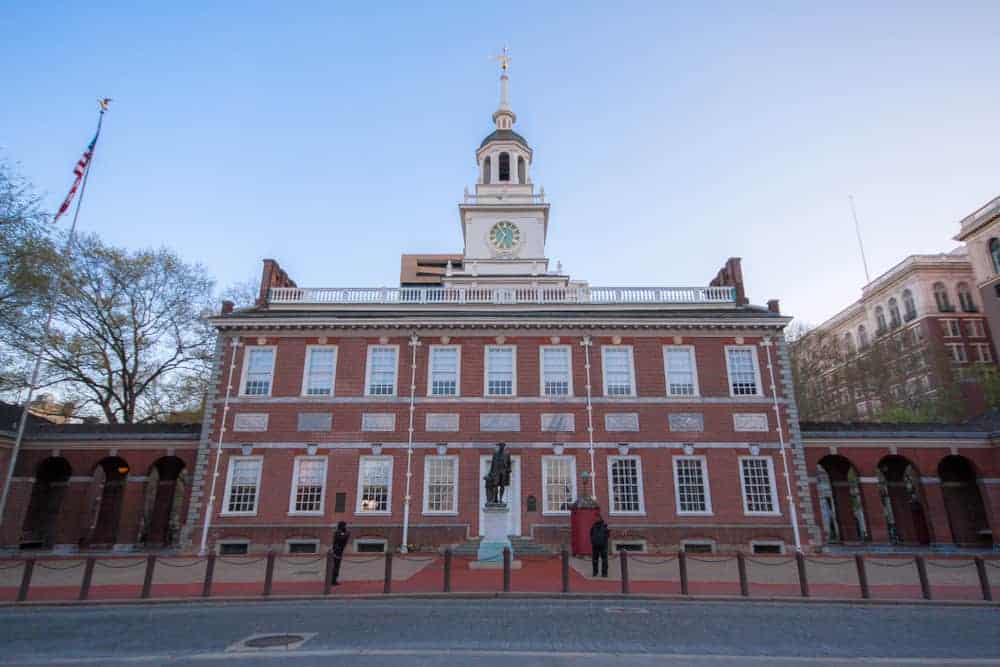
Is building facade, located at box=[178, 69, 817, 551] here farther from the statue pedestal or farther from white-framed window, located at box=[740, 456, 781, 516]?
the statue pedestal

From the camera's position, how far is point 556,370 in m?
24.4

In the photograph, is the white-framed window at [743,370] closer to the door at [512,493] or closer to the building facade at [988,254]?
the door at [512,493]

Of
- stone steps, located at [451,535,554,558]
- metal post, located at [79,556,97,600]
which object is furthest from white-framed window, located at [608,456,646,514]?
metal post, located at [79,556,97,600]

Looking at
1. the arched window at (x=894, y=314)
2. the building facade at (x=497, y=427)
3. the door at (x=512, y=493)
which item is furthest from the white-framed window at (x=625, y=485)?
the arched window at (x=894, y=314)

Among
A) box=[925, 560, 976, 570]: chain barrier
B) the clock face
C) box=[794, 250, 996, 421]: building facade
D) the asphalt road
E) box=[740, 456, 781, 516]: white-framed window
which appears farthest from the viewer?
box=[794, 250, 996, 421]: building facade

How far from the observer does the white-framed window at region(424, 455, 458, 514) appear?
74.2 ft

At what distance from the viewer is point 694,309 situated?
27.0 metres

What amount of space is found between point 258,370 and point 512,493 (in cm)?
1195

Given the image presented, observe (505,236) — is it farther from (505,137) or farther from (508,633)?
(508,633)

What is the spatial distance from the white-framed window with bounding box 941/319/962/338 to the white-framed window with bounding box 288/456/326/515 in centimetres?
6280

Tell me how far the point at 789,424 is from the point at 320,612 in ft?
64.3

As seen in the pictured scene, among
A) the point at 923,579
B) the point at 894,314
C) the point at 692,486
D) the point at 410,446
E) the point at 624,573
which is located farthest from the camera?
the point at 894,314

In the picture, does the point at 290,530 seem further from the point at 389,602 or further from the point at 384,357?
the point at 389,602

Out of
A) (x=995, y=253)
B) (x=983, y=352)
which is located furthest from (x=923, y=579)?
(x=983, y=352)
